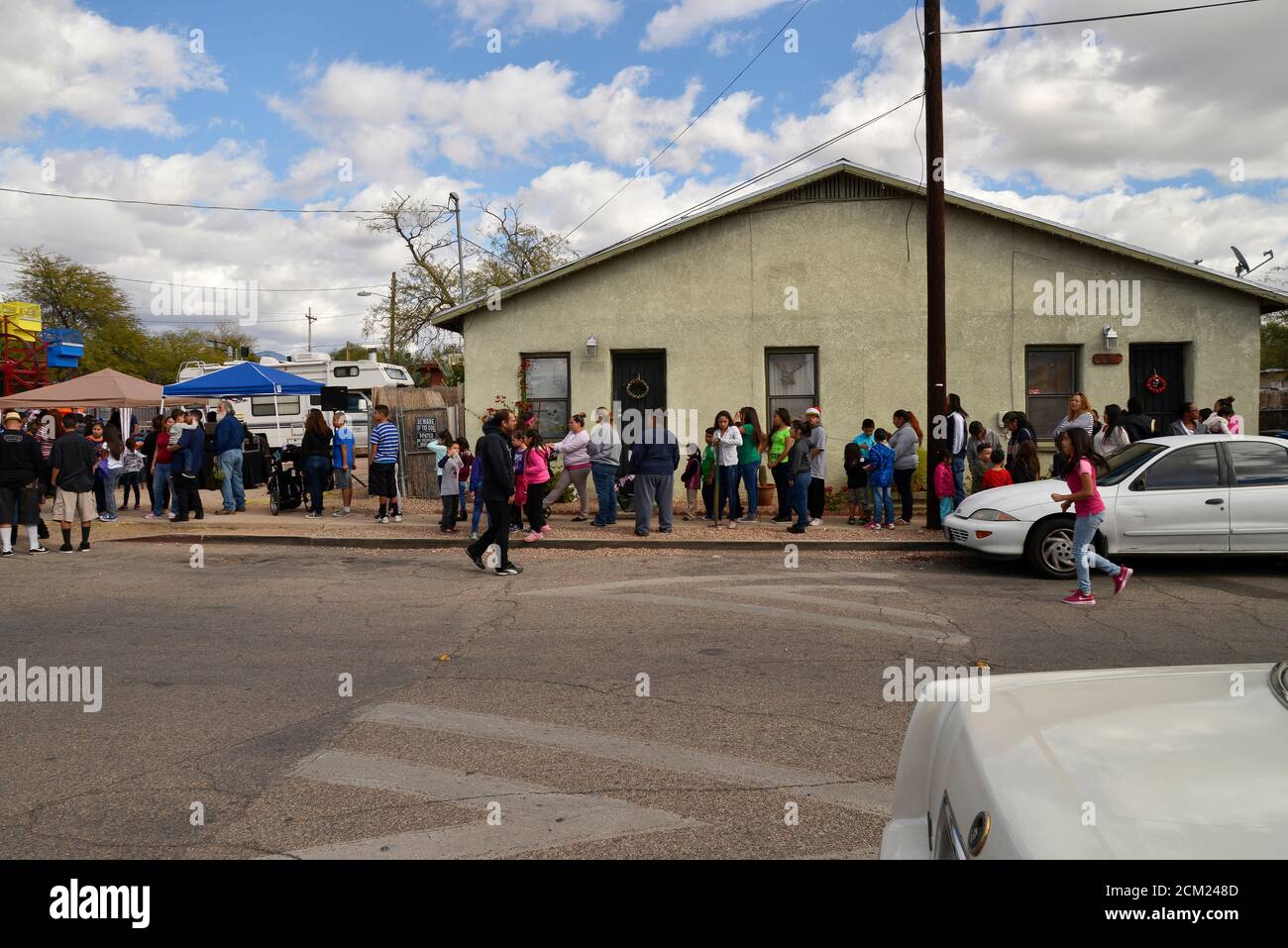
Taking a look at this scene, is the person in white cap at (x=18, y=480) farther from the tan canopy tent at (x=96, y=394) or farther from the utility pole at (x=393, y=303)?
the utility pole at (x=393, y=303)

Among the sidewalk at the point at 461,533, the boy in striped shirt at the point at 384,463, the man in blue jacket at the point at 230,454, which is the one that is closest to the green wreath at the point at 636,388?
the sidewalk at the point at 461,533

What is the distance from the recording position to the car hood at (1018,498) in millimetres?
10977

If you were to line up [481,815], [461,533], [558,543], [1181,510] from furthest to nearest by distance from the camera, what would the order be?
[461,533], [558,543], [1181,510], [481,815]

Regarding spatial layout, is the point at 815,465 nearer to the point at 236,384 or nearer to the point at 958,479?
the point at 958,479

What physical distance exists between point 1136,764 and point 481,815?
3.05 m

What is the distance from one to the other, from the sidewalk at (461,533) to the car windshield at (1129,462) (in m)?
2.71

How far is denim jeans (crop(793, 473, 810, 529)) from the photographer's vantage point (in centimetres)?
1458

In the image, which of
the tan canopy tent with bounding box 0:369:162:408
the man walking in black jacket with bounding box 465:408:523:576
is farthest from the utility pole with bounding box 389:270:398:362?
the man walking in black jacket with bounding box 465:408:523:576

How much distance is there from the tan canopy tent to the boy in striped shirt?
6.71 meters

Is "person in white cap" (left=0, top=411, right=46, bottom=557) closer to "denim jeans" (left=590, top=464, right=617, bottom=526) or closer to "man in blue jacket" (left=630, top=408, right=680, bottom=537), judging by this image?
"denim jeans" (left=590, top=464, right=617, bottom=526)

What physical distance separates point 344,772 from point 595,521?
10.6m

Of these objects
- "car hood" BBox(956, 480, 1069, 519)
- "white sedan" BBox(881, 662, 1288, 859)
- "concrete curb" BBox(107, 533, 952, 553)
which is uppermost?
"car hood" BBox(956, 480, 1069, 519)

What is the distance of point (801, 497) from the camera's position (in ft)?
48.0

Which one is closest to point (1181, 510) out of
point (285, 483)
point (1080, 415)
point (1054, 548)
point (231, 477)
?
point (1054, 548)
